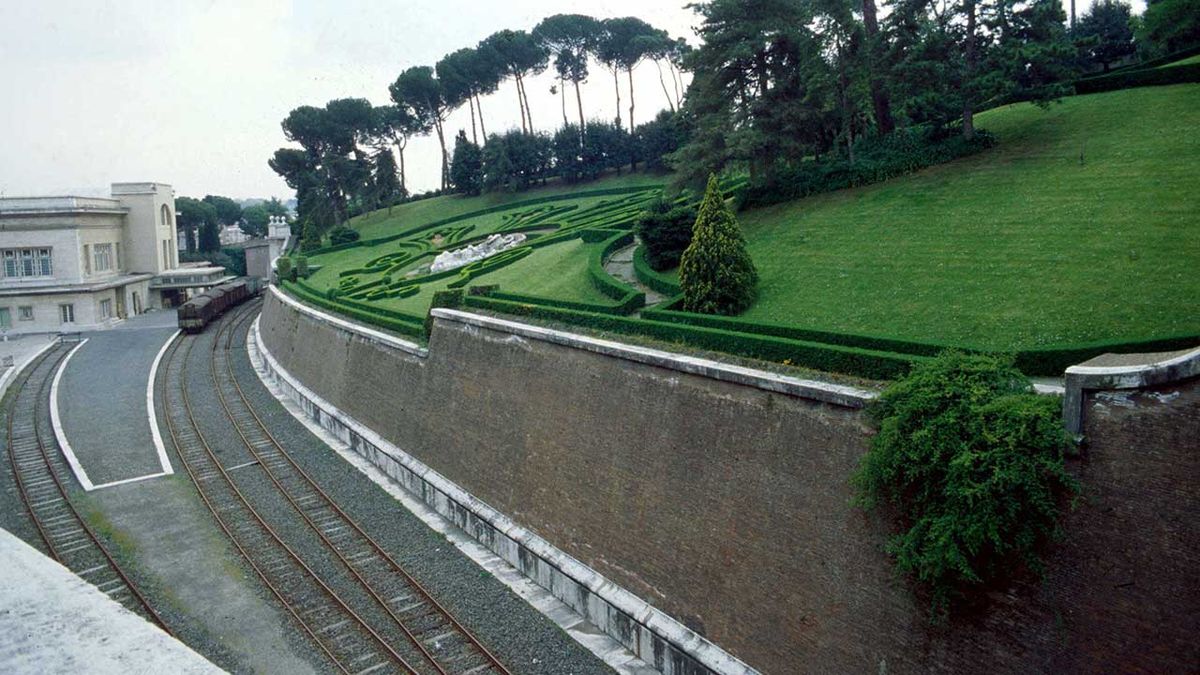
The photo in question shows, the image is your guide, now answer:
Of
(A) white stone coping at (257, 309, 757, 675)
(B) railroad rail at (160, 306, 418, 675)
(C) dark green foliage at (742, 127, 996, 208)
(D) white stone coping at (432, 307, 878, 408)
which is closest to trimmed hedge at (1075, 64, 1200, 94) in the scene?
(C) dark green foliage at (742, 127, 996, 208)

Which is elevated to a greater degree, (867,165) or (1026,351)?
(867,165)

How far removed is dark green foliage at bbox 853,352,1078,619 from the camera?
31.8 feet

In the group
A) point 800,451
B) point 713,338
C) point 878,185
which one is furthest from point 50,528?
point 878,185

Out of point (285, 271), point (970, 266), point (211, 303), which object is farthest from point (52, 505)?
point (211, 303)

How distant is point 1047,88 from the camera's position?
2773 cm

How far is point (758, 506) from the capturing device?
1355 cm

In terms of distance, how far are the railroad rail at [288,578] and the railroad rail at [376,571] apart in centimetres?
67

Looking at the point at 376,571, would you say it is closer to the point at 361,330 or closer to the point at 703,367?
the point at 703,367

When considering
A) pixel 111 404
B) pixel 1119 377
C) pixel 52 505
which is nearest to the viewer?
pixel 1119 377

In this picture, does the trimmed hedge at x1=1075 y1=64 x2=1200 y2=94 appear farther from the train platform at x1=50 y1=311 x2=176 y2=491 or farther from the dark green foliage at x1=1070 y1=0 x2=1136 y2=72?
the train platform at x1=50 y1=311 x2=176 y2=491

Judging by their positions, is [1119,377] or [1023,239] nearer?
[1119,377]

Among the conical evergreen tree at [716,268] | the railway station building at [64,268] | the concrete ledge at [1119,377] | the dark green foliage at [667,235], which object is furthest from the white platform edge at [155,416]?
the concrete ledge at [1119,377]

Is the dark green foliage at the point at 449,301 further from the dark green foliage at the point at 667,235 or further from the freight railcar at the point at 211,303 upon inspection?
the freight railcar at the point at 211,303

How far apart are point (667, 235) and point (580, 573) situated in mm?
13755
